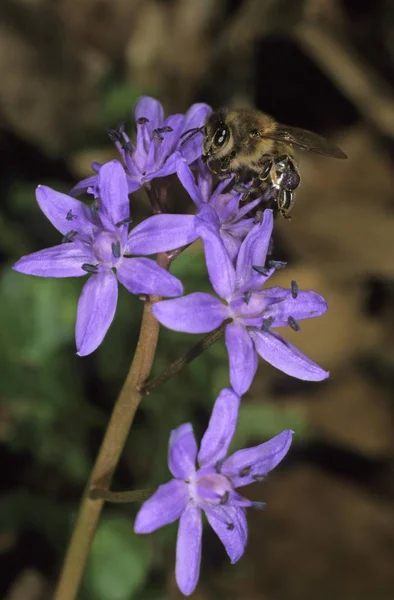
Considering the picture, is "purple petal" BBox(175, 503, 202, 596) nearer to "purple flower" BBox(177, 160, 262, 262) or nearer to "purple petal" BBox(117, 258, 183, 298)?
"purple petal" BBox(117, 258, 183, 298)

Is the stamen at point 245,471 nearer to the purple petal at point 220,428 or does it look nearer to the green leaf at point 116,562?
the purple petal at point 220,428

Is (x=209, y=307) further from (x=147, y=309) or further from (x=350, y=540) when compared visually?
(x=350, y=540)

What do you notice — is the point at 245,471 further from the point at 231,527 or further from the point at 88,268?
the point at 88,268

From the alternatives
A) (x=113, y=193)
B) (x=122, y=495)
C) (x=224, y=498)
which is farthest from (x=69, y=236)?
(x=224, y=498)

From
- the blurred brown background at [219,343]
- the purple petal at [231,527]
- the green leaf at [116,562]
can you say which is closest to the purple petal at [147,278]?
the purple petal at [231,527]

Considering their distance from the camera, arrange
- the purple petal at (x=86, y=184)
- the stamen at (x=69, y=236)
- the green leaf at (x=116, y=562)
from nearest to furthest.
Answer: the stamen at (x=69, y=236) < the purple petal at (x=86, y=184) < the green leaf at (x=116, y=562)

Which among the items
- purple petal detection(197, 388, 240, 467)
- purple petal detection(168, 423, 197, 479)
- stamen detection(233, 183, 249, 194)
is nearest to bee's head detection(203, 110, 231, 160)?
stamen detection(233, 183, 249, 194)
